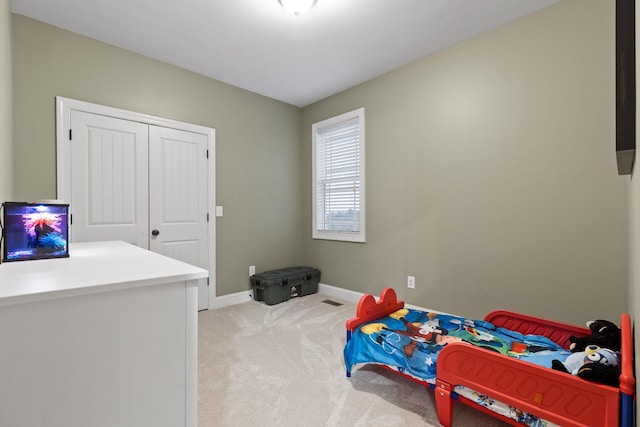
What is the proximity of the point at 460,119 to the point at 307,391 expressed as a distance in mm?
2483

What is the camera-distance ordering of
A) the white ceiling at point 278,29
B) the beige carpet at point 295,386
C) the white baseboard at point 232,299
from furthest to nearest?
the white baseboard at point 232,299 → the white ceiling at point 278,29 → the beige carpet at point 295,386

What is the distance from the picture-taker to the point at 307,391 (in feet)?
5.75

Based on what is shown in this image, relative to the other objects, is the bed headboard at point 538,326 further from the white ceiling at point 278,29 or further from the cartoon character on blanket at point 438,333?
the white ceiling at point 278,29

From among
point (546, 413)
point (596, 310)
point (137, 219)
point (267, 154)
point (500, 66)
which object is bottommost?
point (546, 413)

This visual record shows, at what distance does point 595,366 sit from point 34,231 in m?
2.32

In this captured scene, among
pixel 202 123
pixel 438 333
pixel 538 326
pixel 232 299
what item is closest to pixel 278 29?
pixel 202 123

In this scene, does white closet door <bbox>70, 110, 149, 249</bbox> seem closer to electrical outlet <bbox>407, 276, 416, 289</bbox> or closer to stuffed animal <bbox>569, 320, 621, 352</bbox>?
electrical outlet <bbox>407, 276, 416, 289</bbox>

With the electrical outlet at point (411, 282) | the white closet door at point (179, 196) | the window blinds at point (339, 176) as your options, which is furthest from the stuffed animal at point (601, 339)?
the white closet door at point (179, 196)

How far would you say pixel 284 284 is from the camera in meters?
3.46

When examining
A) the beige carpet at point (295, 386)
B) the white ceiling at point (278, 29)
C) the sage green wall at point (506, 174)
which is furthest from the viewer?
the white ceiling at point (278, 29)

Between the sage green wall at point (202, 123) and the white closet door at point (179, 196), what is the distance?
0.60 feet

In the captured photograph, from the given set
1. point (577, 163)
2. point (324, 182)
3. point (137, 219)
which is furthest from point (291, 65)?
point (577, 163)

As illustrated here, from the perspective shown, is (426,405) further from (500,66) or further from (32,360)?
(500,66)

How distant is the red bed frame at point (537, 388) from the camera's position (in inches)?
42.8
